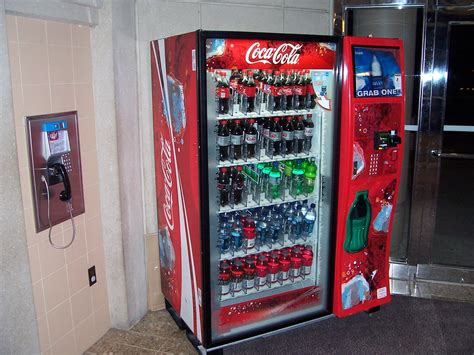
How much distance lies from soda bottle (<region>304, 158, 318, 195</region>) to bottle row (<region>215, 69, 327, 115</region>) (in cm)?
44

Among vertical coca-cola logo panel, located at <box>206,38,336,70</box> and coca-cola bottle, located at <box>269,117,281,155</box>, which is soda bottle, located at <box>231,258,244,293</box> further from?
vertical coca-cola logo panel, located at <box>206,38,336,70</box>

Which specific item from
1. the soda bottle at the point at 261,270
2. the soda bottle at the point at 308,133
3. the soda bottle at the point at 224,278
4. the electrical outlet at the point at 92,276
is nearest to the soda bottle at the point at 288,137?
the soda bottle at the point at 308,133

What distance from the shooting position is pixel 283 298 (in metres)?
3.50

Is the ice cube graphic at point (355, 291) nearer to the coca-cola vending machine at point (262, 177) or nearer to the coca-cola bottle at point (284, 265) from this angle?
the coca-cola vending machine at point (262, 177)

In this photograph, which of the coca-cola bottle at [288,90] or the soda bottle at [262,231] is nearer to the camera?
the coca-cola bottle at [288,90]

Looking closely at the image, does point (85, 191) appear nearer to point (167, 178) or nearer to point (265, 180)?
point (167, 178)

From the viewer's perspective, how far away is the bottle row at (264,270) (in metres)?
3.41

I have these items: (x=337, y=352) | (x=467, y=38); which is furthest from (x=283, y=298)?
(x=467, y=38)

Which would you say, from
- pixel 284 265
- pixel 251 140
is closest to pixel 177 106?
pixel 251 140

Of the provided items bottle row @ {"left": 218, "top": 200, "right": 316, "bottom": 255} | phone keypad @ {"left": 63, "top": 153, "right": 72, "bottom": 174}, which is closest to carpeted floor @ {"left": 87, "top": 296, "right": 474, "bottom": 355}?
bottle row @ {"left": 218, "top": 200, "right": 316, "bottom": 255}

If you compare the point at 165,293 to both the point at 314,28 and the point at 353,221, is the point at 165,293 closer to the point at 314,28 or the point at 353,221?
the point at 353,221

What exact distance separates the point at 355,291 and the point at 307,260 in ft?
1.40

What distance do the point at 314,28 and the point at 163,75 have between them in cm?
155

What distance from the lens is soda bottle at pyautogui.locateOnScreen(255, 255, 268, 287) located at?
3.48 meters
